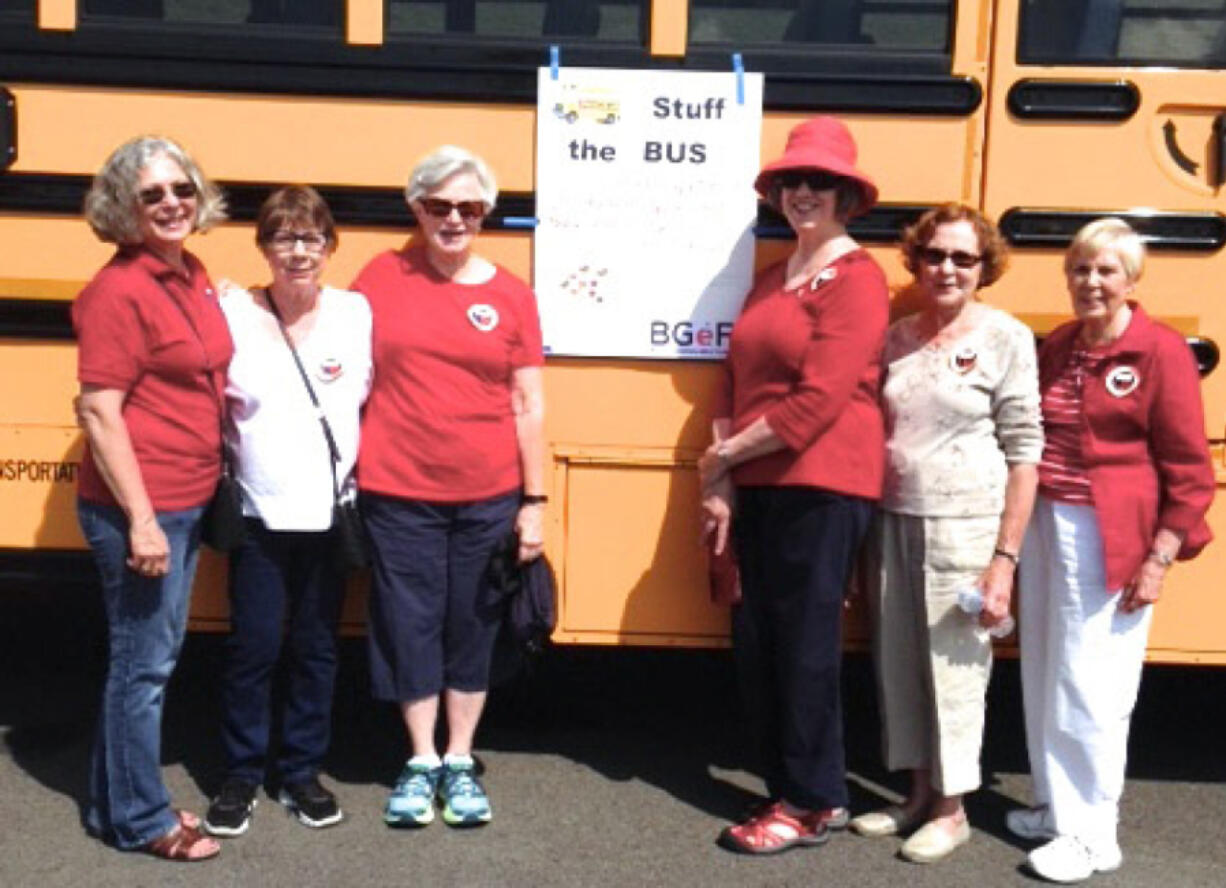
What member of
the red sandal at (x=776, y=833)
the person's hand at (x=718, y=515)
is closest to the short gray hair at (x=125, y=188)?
the person's hand at (x=718, y=515)

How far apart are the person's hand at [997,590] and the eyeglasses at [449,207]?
50.1 inches

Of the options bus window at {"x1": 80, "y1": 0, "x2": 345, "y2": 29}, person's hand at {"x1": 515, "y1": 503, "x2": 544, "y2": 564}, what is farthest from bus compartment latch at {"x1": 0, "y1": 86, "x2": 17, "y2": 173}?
person's hand at {"x1": 515, "y1": 503, "x2": 544, "y2": 564}

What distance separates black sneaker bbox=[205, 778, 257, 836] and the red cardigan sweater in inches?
73.5

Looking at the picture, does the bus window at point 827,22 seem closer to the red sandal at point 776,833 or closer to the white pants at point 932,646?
the white pants at point 932,646

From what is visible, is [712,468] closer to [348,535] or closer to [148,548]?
[348,535]

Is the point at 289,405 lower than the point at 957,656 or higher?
higher

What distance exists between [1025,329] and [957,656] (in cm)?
69

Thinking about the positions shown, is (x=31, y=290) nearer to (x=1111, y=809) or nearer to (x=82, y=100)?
(x=82, y=100)

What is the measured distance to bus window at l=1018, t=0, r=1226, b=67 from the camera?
3.36 metres

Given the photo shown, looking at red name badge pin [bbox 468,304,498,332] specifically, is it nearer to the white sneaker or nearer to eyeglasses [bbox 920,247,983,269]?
eyeglasses [bbox 920,247,983,269]

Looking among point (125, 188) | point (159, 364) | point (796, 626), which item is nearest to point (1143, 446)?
point (796, 626)

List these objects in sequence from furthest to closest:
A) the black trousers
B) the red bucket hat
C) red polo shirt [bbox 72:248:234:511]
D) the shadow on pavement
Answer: the shadow on pavement, the black trousers, the red bucket hat, red polo shirt [bbox 72:248:234:511]

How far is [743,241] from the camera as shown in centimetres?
346

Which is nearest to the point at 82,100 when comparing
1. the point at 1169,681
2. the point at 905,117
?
the point at 905,117
